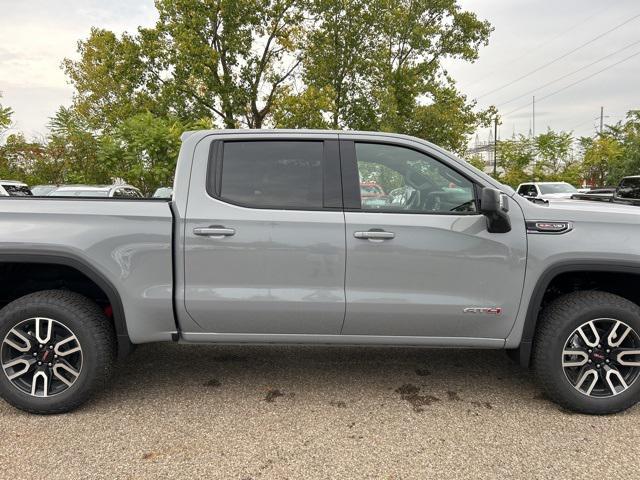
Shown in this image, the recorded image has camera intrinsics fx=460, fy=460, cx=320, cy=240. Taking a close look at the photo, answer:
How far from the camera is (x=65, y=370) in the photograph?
307cm

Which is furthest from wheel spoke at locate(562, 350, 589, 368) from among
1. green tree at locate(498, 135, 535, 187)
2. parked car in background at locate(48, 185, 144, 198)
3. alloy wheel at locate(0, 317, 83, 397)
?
green tree at locate(498, 135, 535, 187)

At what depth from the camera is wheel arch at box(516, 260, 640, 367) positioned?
297 cm

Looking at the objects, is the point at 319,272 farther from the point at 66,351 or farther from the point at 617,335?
the point at 617,335

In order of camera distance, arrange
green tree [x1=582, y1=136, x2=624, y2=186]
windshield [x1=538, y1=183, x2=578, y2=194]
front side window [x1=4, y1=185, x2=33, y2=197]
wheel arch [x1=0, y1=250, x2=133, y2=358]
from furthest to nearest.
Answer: green tree [x1=582, y1=136, x2=624, y2=186] → windshield [x1=538, y1=183, x2=578, y2=194] → front side window [x1=4, y1=185, x2=33, y2=197] → wheel arch [x1=0, y1=250, x2=133, y2=358]

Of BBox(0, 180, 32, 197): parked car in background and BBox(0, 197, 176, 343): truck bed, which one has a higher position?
BBox(0, 180, 32, 197): parked car in background

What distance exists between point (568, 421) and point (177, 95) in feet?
68.7

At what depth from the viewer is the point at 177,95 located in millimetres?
20750

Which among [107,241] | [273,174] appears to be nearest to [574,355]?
[273,174]

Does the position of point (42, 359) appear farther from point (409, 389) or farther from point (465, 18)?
point (465, 18)

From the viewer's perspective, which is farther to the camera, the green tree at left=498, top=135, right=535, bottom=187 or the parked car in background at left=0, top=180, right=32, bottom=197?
the green tree at left=498, top=135, right=535, bottom=187

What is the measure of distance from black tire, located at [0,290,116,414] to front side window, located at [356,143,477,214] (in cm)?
199

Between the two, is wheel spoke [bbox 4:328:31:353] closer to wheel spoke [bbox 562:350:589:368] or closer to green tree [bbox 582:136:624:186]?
wheel spoke [bbox 562:350:589:368]

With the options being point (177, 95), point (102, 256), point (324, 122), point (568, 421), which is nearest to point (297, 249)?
point (102, 256)

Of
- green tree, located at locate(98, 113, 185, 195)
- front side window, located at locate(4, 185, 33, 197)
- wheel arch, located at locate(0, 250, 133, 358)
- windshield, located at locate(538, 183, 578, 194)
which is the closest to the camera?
wheel arch, located at locate(0, 250, 133, 358)
